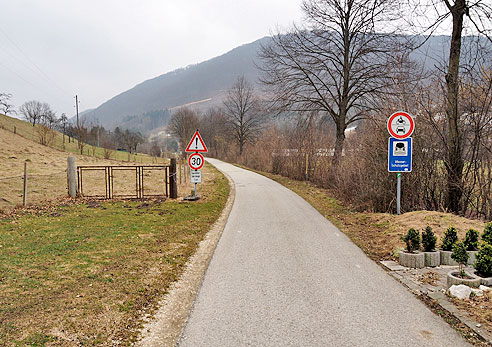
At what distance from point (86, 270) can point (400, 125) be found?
7760 millimetres

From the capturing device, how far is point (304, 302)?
4355mm

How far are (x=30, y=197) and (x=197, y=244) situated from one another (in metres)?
8.54

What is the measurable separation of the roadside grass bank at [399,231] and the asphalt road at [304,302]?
0.56 feet

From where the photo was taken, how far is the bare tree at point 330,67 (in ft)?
63.3

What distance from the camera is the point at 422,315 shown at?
4.00m

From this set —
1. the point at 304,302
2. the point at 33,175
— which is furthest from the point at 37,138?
the point at 304,302

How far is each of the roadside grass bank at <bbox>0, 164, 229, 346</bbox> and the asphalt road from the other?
799mm

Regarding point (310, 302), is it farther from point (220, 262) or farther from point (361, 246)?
point (361, 246)

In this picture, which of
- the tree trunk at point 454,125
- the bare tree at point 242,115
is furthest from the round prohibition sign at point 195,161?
the bare tree at point 242,115

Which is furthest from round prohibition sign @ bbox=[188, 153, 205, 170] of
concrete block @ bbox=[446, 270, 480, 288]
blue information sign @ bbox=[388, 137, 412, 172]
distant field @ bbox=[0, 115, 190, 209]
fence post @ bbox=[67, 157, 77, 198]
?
concrete block @ bbox=[446, 270, 480, 288]

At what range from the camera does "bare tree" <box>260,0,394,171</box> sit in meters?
19.3

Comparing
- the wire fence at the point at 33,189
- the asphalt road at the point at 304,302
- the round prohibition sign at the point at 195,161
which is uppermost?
the round prohibition sign at the point at 195,161

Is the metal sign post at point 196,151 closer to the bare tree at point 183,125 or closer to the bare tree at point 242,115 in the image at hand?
the bare tree at point 242,115

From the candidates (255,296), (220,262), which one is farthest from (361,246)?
(255,296)
